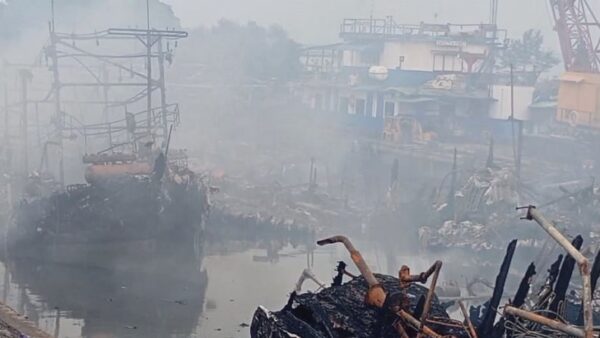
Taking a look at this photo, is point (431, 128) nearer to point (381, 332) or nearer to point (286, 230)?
point (286, 230)

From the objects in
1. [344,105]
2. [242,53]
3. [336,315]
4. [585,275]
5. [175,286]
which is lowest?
[175,286]

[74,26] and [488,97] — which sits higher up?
[74,26]

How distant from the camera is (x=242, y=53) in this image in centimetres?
3550

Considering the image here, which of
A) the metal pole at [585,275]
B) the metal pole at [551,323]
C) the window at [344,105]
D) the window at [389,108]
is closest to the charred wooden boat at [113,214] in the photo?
the metal pole at [551,323]

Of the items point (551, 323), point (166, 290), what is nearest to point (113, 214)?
point (166, 290)

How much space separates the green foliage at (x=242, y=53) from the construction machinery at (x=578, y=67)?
1204 cm

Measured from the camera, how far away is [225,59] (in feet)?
117

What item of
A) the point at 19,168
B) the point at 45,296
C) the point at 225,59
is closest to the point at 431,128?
the point at 225,59

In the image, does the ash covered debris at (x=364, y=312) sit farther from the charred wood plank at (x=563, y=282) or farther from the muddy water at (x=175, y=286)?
the muddy water at (x=175, y=286)

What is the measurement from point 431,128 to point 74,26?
13.4 meters

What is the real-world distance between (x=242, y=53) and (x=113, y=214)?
19907mm

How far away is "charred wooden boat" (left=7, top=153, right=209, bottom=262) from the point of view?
53.1 ft

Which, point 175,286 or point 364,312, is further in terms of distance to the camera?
point 175,286

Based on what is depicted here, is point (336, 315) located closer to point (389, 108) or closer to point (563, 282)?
point (563, 282)
